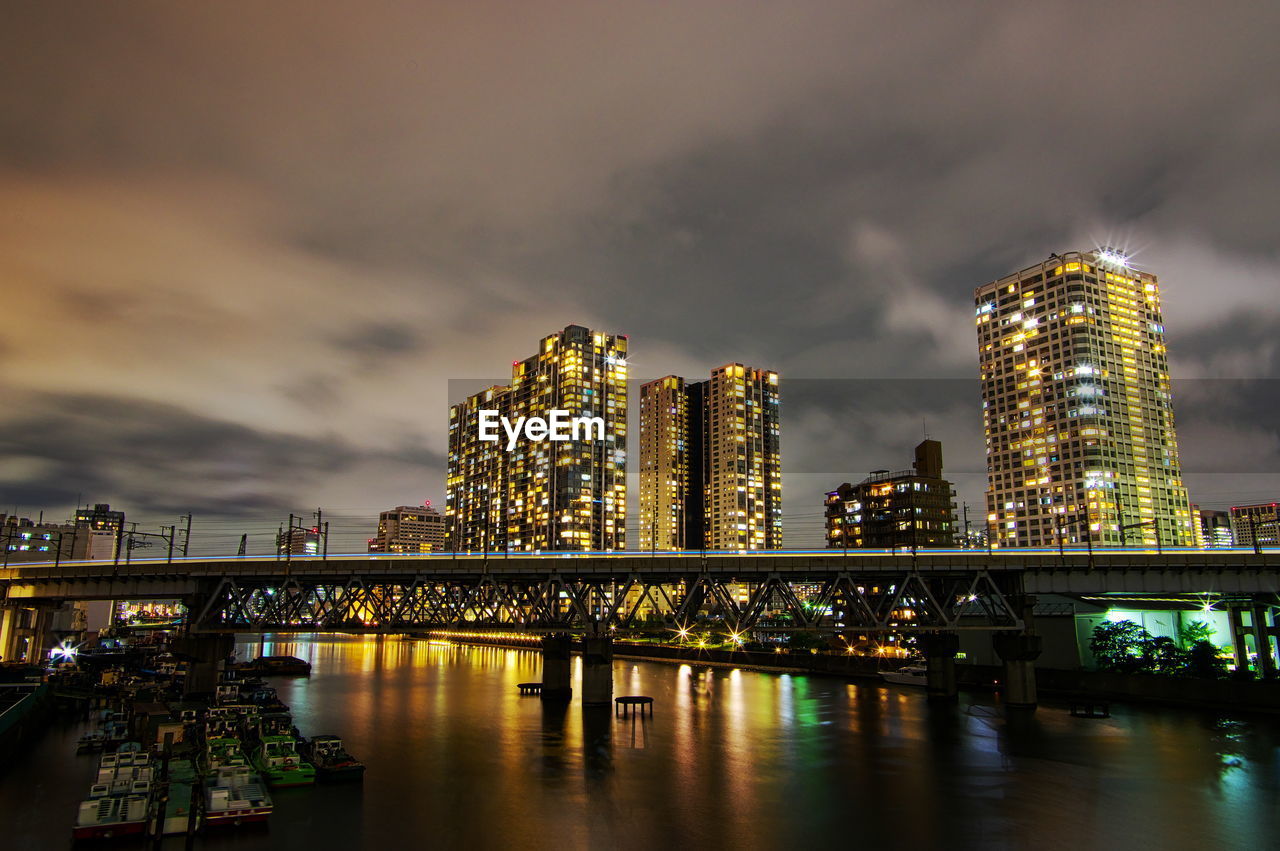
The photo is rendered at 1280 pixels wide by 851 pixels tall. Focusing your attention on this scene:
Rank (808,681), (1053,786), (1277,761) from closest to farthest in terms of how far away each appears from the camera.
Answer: (1053,786), (1277,761), (808,681)

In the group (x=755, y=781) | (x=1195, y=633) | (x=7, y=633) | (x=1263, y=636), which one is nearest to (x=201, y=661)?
(x=7, y=633)

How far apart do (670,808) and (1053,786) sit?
25.5 m

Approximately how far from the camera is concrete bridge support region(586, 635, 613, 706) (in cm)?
8825

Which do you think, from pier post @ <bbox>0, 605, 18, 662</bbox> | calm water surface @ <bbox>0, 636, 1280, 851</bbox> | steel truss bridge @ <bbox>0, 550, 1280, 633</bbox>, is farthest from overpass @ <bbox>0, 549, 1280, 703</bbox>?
pier post @ <bbox>0, 605, 18, 662</bbox>

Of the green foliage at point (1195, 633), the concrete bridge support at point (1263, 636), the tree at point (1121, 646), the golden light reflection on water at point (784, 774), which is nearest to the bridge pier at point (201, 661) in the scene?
the golden light reflection on water at point (784, 774)

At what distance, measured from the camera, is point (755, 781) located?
54.0 metres

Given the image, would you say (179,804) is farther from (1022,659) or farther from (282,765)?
(1022,659)

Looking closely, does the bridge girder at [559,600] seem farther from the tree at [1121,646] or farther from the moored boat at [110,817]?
the moored boat at [110,817]

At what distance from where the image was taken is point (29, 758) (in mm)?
61562

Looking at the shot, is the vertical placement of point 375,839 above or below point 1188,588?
below

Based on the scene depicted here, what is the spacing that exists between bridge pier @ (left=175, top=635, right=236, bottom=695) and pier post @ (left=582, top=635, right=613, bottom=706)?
39835 mm

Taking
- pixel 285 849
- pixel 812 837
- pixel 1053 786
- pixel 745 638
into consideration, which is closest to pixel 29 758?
pixel 285 849

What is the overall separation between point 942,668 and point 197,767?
78.9 metres

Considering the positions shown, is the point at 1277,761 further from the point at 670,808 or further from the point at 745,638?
the point at 745,638
